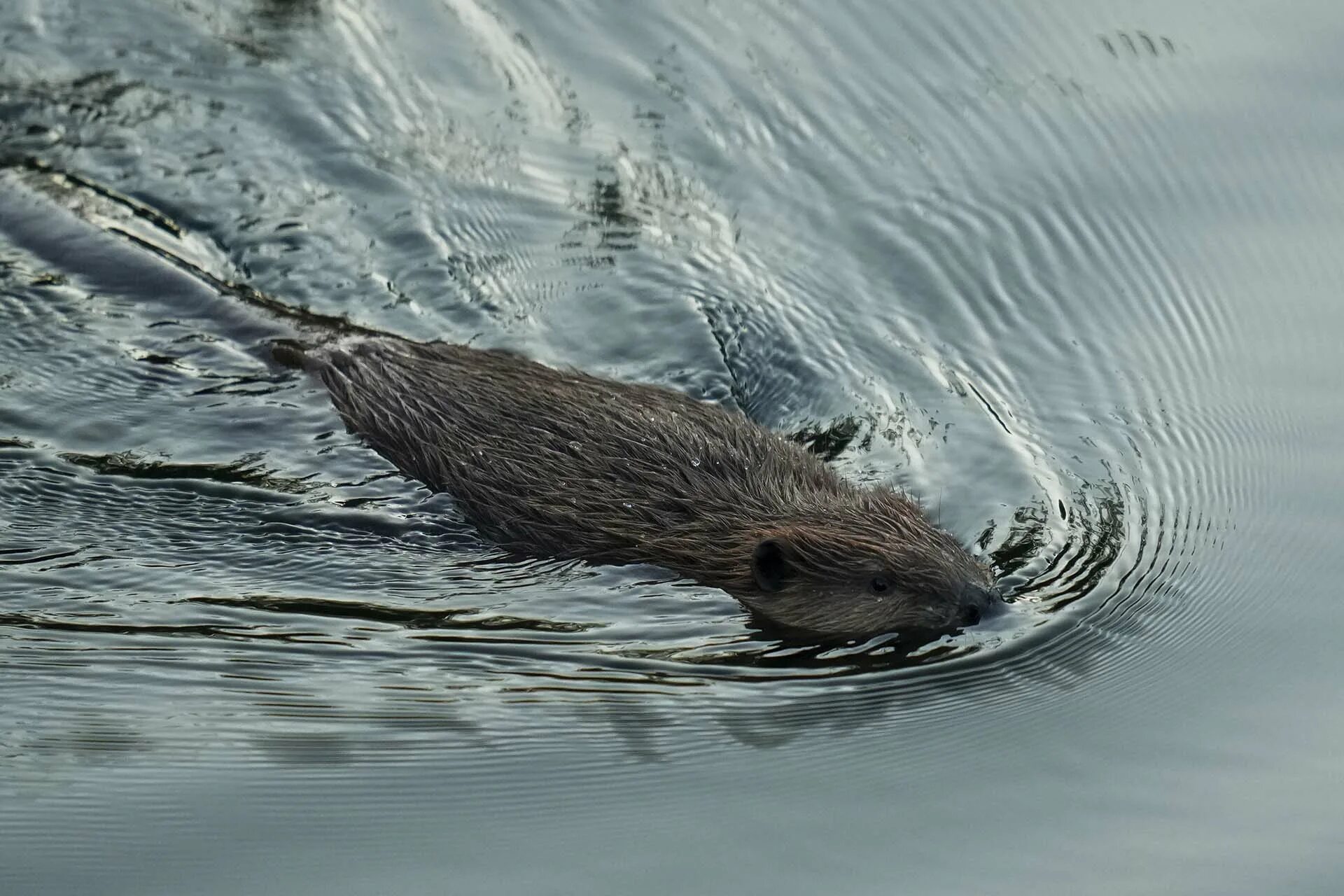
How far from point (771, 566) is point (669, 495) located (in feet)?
1.56

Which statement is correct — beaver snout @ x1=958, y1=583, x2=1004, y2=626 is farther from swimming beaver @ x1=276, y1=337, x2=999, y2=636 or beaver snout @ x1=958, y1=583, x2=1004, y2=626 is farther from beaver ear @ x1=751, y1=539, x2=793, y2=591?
beaver ear @ x1=751, y1=539, x2=793, y2=591

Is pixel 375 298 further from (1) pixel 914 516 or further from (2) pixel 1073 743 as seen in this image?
(2) pixel 1073 743

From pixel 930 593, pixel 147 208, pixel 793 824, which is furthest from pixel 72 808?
pixel 147 208

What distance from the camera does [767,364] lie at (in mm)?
7074

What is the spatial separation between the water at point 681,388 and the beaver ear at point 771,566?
0.17 meters

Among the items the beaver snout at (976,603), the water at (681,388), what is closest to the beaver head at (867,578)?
the beaver snout at (976,603)

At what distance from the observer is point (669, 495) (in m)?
5.81

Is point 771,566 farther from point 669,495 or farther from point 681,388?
point 681,388

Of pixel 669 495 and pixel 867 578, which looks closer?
pixel 867 578

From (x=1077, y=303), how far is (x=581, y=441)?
7.92ft

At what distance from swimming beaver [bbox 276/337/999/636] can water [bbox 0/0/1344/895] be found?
126mm

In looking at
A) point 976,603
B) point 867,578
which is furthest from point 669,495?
point 976,603

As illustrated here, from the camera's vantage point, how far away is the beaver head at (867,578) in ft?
17.4

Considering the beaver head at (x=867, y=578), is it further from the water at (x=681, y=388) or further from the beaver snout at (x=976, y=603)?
the water at (x=681, y=388)
